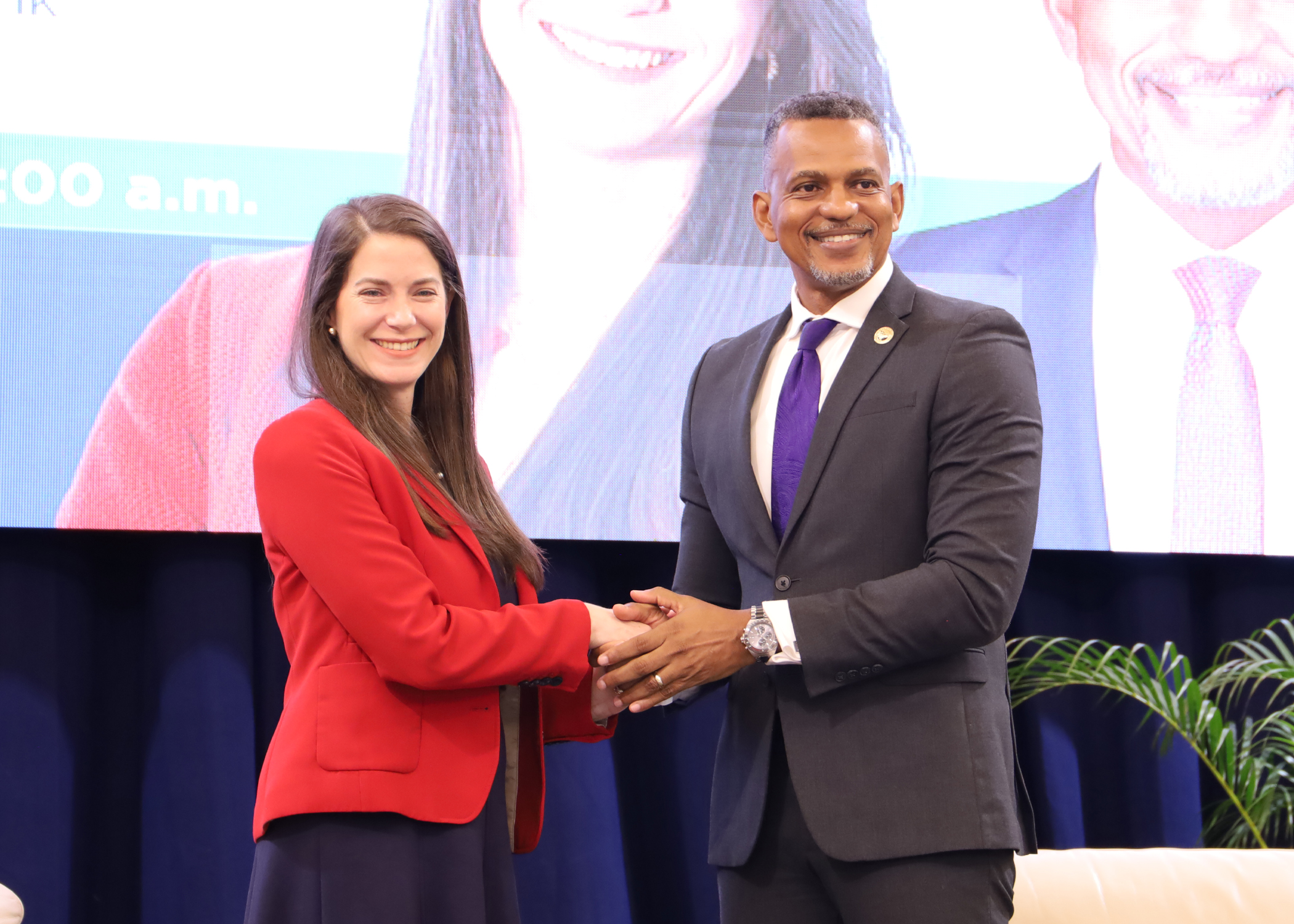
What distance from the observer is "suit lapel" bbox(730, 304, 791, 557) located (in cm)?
174

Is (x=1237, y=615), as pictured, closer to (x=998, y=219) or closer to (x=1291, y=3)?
(x=998, y=219)

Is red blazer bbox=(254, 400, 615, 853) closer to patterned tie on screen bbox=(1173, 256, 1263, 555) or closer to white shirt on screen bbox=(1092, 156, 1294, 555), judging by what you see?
white shirt on screen bbox=(1092, 156, 1294, 555)

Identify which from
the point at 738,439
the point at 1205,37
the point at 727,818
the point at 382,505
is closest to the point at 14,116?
the point at 382,505

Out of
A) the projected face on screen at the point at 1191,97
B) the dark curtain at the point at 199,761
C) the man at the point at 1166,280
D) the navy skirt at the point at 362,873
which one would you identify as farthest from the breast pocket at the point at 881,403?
the projected face on screen at the point at 1191,97

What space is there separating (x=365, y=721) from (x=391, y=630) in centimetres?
12

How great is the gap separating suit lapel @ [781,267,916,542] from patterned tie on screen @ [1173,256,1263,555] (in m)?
1.69

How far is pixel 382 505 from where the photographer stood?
1.61m

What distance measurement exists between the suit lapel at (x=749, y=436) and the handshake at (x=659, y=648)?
0.41 ft

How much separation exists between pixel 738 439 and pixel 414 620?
1.83 feet

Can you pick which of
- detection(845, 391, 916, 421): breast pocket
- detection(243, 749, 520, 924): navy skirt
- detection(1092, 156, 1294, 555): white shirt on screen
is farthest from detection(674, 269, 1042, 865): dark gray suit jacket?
detection(1092, 156, 1294, 555): white shirt on screen

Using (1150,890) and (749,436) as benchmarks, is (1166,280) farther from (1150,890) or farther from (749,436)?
(749,436)

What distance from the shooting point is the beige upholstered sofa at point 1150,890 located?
94.0 inches

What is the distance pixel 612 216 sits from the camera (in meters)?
3.02

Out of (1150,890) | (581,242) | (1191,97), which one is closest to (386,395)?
(581,242)
